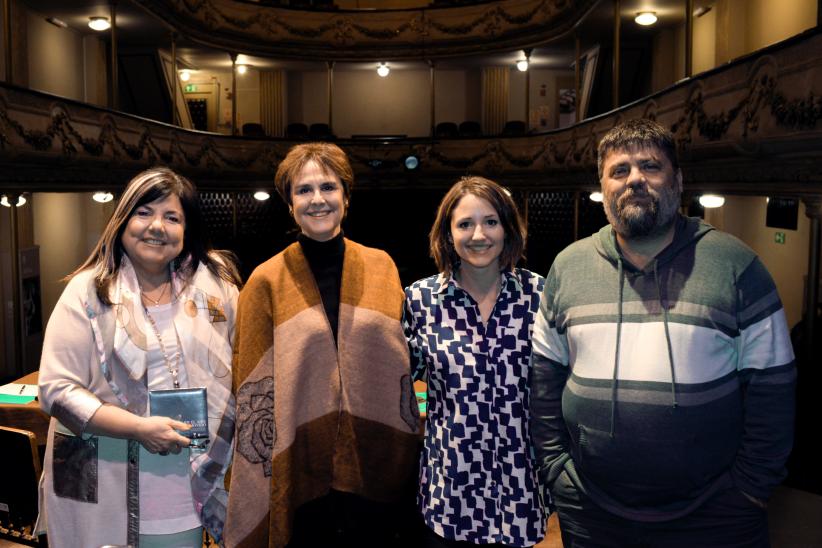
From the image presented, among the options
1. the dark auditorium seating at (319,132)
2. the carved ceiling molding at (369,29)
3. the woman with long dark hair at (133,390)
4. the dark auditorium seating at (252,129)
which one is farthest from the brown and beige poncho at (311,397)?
the dark auditorium seating at (252,129)

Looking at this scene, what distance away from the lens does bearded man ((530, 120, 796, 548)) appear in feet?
6.91

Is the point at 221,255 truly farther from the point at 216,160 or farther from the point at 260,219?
the point at 260,219

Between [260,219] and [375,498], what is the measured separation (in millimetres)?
15742

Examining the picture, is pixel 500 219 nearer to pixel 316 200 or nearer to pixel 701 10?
pixel 316 200

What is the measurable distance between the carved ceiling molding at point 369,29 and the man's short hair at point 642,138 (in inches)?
552

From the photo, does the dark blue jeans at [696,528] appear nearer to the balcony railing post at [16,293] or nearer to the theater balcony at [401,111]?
the theater balcony at [401,111]

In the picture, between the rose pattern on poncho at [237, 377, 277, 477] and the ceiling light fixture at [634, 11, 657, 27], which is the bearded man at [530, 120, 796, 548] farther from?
the ceiling light fixture at [634, 11, 657, 27]

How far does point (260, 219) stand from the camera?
58.5ft

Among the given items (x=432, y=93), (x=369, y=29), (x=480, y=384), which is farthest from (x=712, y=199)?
(x=369, y=29)

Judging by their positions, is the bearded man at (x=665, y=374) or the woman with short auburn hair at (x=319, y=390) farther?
the woman with short auburn hair at (x=319, y=390)

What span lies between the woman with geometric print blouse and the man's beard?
1.59 feet

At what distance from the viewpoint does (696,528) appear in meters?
2.16

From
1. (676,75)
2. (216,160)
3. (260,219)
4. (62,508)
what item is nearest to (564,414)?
(62,508)

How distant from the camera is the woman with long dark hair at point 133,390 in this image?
242 centimetres
